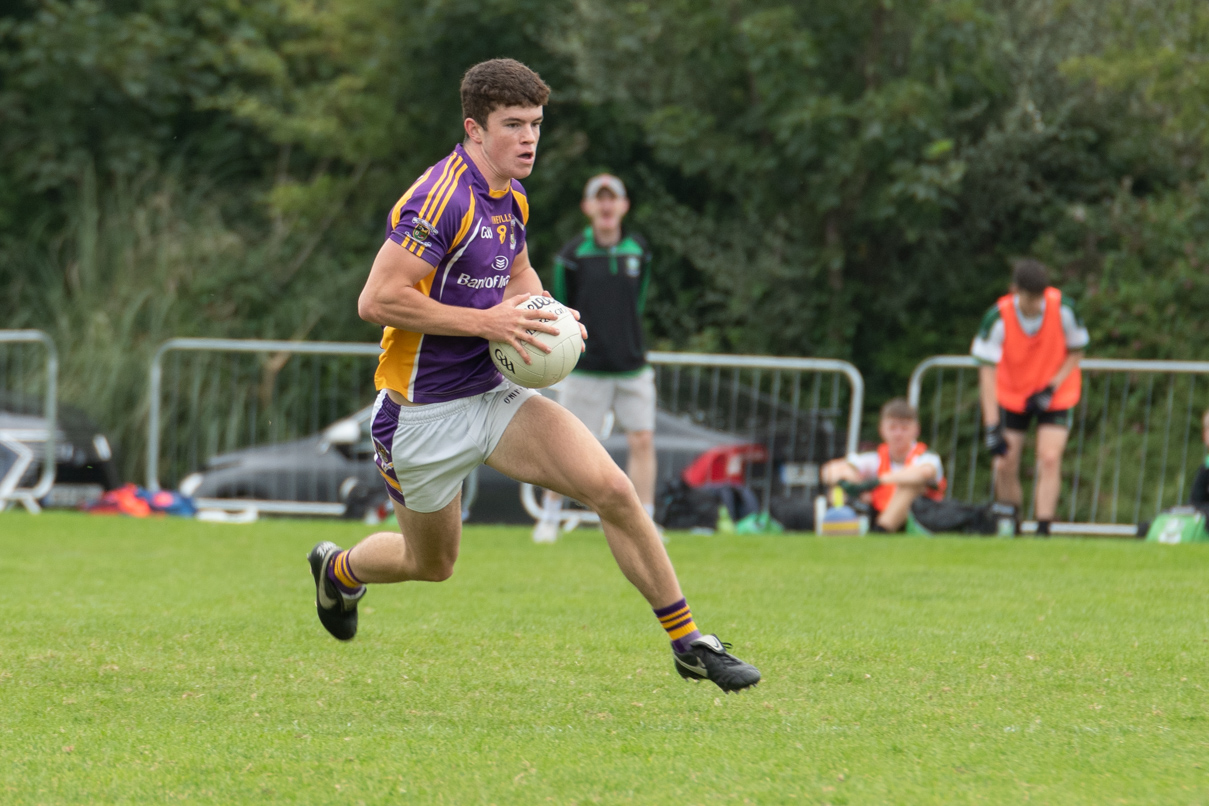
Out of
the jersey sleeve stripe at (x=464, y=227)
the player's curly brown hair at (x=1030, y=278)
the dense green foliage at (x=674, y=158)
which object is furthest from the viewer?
the dense green foliage at (x=674, y=158)

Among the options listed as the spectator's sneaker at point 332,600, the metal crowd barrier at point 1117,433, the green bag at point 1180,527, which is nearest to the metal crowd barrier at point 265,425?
the metal crowd barrier at point 1117,433

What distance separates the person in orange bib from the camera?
10.2 metres

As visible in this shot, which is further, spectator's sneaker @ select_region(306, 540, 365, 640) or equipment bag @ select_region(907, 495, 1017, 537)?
equipment bag @ select_region(907, 495, 1017, 537)

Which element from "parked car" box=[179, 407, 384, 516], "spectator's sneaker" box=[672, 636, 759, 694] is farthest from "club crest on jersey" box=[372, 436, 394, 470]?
"parked car" box=[179, 407, 384, 516]

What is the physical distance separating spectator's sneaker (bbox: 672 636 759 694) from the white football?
1.00 metres

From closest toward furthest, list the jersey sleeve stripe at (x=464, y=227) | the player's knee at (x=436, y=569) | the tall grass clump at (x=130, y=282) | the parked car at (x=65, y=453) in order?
the jersey sleeve stripe at (x=464, y=227) < the player's knee at (x=436, y=569) < the parked car at (x=65, y=453) < the tall grass clump at (x=130, y=282)

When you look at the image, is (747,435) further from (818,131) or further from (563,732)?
(563,732)

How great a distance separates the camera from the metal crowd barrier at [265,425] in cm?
1223

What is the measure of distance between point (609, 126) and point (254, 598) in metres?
12.0

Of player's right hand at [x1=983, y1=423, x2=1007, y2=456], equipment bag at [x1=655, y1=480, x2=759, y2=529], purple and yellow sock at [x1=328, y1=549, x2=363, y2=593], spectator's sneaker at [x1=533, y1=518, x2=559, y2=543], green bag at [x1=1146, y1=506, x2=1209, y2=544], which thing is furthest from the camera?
equipment bag at [x1=655, y1=480, x2=759, y2=529]

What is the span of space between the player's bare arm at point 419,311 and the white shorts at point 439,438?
0.30 m

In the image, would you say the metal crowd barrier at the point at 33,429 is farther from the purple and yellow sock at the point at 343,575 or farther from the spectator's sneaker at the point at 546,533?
the purple and yellow sock at the point at 343,575

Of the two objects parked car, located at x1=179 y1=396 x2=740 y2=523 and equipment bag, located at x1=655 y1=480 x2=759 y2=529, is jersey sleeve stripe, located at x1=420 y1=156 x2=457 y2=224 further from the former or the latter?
parked car, located at x1=179 y1=396 x2=740 y2=523

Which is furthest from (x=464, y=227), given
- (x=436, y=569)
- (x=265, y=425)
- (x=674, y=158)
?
(x=674, y=158)
